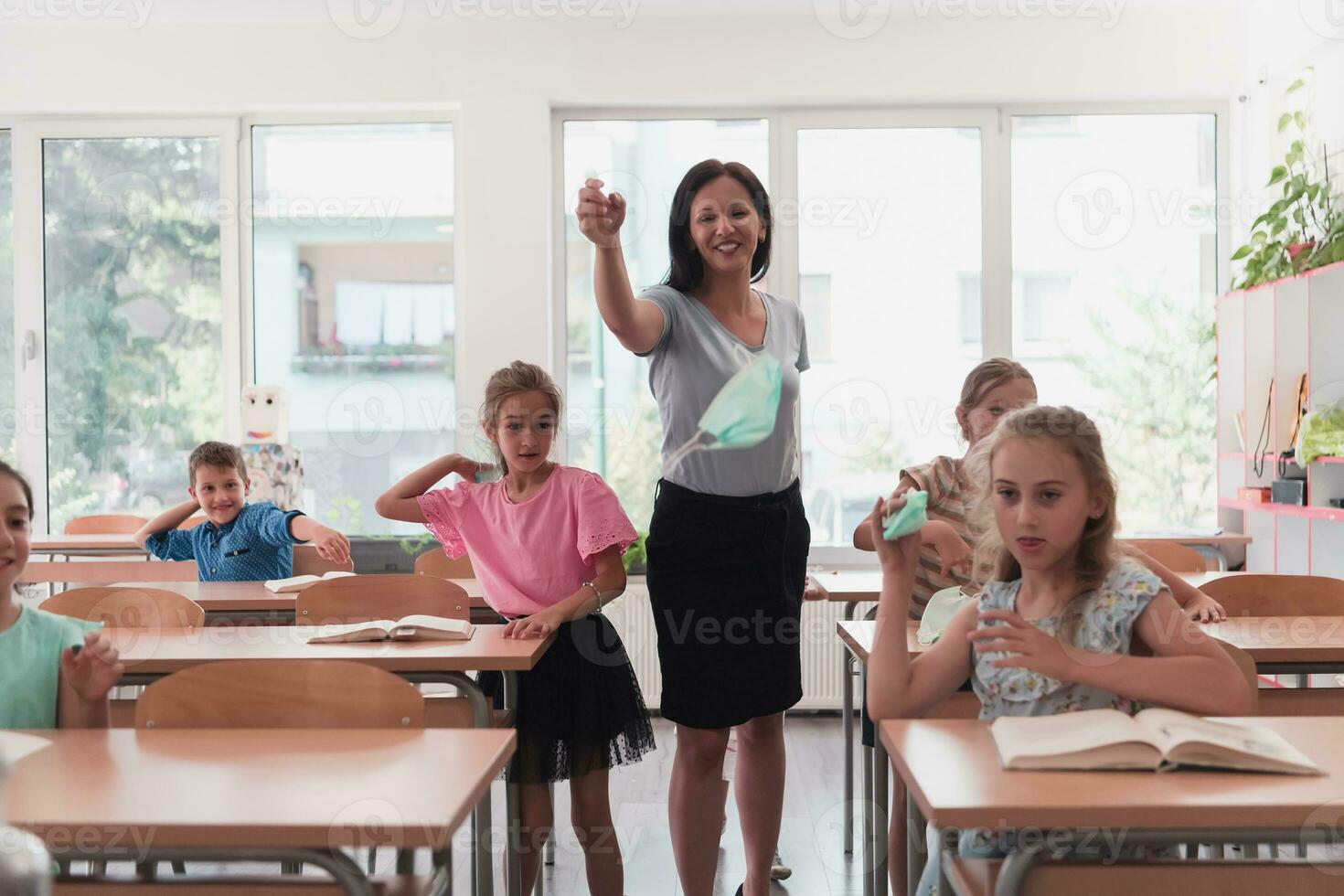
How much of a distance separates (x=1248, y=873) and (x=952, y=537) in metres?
0.90

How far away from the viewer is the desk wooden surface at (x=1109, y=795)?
3.72ft

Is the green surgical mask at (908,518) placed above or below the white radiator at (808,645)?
above

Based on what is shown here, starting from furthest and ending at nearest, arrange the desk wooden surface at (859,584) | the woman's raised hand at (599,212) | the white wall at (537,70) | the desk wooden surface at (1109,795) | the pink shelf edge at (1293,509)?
1. the white wall at (537,70)
2. the pink shelf edge at (1293,509)
3. the desk wooden surface at (859,584)
4. the woman's raised hand at (599,212)
5. the desk wooden surface at (1109,795)

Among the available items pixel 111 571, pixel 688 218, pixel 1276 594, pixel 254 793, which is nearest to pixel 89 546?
pixel 111 571

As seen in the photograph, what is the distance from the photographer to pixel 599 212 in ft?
5.64

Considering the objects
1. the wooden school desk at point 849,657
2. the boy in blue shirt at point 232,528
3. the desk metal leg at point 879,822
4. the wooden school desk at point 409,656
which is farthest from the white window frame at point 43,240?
the desk metal leg at point 879,822

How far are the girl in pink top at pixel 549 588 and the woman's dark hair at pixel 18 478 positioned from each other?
0.93 metres

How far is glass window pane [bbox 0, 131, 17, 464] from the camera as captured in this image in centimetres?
512

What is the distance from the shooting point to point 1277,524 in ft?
13.6

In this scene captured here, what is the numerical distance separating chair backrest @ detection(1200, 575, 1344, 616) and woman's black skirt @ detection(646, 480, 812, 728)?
4.22ft

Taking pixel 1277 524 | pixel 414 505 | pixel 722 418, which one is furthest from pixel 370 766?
pixel 1277 524

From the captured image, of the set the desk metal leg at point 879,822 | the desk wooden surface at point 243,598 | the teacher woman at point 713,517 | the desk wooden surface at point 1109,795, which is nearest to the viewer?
the desk wooden surface at point 1109,795

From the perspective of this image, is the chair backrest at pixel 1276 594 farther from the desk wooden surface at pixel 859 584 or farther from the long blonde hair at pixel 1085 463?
the long blonde hair at pixel 1085 463

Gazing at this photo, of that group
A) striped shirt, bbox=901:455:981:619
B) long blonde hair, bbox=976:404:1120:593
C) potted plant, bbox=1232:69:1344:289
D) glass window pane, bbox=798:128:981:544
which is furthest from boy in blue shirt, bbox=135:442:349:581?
potted plant, bbox=1232:69:1344:289
